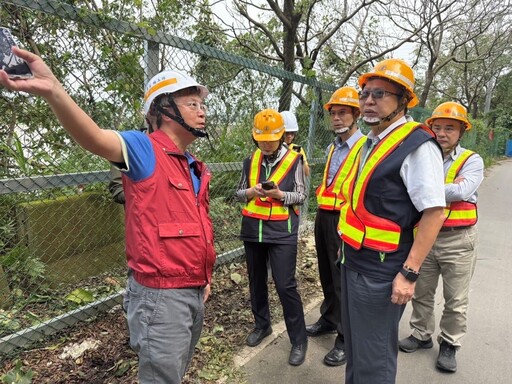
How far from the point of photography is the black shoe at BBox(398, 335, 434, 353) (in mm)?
3209

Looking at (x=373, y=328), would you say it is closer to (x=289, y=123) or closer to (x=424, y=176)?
(x=424, y=176)

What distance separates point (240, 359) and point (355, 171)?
183 centimetres

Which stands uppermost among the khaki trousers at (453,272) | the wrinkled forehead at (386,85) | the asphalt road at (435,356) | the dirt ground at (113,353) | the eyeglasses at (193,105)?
the wrinkled forehead at (386,85)

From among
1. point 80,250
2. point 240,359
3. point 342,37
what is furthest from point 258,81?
point 342,37

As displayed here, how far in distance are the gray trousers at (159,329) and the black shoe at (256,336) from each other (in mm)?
1484

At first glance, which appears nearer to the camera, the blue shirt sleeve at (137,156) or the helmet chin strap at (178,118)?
the blue shirt sleeve at (137,156)

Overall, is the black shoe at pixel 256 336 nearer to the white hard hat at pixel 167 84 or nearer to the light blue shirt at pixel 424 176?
the light blue shirt at pixel 424 176

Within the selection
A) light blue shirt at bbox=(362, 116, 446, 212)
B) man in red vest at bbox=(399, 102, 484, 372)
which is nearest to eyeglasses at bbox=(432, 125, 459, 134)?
man in red vest at bbox=(399, 102, 484, 372)

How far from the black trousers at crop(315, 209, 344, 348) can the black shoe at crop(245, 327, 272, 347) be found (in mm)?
545

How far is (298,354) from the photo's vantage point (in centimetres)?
302

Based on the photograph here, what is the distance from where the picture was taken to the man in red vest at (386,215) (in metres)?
1.85

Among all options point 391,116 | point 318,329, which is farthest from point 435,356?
point 391,116

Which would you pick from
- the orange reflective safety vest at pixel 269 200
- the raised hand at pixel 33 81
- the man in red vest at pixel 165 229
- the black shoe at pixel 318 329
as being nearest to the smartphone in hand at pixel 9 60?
the raised hand at pixel 33 81

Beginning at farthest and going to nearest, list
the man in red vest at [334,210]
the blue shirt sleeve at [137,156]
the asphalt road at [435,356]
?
the man in red vest at [334,210] → the asphalt road at [435,356] → the blue shirt sleeve at [137,156]
